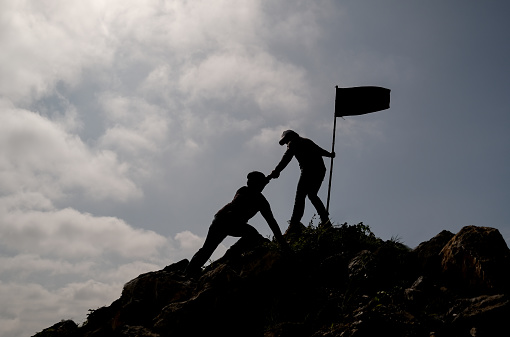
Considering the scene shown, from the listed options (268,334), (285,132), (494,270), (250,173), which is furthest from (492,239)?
(285,132)

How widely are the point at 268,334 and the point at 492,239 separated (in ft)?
12.2

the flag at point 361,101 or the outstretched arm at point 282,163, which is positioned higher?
the flag at point 361,101

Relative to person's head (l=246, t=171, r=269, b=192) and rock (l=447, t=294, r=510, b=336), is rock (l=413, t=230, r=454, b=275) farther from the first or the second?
person's head (l=246, t=171, r=269, b=192)

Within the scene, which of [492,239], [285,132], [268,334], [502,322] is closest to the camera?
[502,322]

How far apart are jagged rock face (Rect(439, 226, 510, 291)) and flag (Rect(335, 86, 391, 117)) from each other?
4610 millimetres

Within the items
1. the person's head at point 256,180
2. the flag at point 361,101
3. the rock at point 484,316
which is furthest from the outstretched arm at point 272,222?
the flag at point 361,101

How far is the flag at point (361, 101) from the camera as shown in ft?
36.6

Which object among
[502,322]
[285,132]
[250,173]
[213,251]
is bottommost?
[502,322]

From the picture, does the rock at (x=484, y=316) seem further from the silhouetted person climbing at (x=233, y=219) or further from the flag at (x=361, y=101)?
the flag at (x=361, y=101)

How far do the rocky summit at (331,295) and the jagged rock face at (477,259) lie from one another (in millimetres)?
15

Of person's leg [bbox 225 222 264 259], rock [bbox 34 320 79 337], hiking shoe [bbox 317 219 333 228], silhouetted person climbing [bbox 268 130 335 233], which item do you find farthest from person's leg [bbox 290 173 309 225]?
rock [bbox 34 320 79 337]

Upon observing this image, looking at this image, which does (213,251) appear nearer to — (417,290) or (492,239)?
(417,290)

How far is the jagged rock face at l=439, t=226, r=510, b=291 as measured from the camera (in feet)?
20.8

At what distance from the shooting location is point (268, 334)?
6.13m
